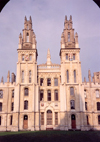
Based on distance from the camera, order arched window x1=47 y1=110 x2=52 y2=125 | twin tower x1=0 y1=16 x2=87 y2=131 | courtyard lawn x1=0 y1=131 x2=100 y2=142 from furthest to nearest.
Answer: arched window x1=47 y1=110 x2=52 y2=125
twin tower x1=0 y1=16 x2=87 y2=131
courtyard lawn x1=0 y1=131 x2=100 y2=142

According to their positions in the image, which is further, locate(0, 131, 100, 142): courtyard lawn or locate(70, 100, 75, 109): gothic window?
locate(70, 100, 75, 109): gothic window

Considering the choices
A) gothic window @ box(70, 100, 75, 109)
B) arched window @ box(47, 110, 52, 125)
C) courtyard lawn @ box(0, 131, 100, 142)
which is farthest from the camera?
gothic window @ box(70, 100, 75, 109)

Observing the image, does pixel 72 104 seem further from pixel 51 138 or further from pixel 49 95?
pixel 51 138

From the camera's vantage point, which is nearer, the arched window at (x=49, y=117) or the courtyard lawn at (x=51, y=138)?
the courtyard lawn at (x=51, y=138)

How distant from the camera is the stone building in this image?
40531 mm

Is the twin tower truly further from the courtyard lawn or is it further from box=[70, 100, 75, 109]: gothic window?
the courtyard lawn

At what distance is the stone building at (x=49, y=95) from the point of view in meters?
40.5

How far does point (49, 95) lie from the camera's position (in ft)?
145

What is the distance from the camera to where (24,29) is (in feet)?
161

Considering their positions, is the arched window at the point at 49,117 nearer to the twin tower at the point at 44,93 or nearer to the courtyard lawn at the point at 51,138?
the twin tower at the point at 44,93

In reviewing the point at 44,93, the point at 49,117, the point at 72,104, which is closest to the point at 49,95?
the point at 44,93

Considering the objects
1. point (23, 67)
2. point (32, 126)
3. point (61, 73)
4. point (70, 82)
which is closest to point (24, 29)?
point (23, 67)

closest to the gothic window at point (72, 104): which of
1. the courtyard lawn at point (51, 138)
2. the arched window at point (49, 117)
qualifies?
the arched window at point (49, 117)

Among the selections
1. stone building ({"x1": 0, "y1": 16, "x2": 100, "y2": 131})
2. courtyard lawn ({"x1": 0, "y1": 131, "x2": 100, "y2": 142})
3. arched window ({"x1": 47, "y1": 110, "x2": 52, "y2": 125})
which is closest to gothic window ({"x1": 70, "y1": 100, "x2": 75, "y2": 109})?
stone building ({"x1": 0, "y1": 16, "x2": 100, "y2": 131})
